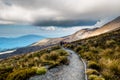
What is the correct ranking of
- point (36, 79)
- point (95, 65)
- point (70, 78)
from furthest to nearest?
point (95, 65) < point (70, 78) < point (36, 79)

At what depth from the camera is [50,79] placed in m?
13.7

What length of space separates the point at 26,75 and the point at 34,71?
1.07m

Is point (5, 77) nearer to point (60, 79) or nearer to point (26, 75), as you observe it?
point (26, 75)

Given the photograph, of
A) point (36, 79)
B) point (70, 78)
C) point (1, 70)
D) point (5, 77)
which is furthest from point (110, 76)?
point (1, 70)

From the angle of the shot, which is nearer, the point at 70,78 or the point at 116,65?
the point at 70,78

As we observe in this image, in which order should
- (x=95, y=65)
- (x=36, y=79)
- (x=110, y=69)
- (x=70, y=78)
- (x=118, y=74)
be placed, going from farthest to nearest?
(x=95, y=65), (x=110, y=69), (x=118, y=74), (x=70, y=78), (x=36, y=79)

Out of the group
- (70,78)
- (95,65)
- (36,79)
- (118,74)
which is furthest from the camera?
(95,65)

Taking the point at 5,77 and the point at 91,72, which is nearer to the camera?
the point at 5,77

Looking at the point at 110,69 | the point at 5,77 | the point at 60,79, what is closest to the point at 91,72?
the point at 110,69

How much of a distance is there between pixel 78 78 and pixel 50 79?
94.2 inches

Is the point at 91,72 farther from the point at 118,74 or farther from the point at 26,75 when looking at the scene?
the point at 26,75

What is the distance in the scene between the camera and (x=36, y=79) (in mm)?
13562

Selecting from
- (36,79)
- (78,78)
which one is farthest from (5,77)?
(78,78)

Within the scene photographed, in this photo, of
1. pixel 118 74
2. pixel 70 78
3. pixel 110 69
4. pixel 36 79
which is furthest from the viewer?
pixel 110 69
